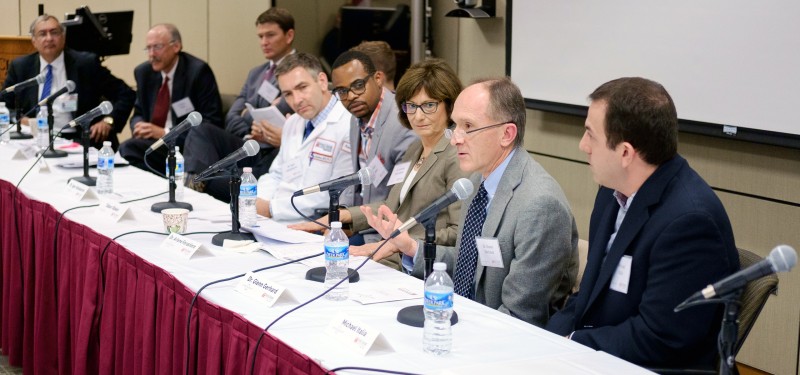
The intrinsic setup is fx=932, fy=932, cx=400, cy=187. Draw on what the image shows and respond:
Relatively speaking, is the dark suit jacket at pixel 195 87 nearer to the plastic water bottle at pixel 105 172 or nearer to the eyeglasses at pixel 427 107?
the plastic water bottle at pixel 105 172

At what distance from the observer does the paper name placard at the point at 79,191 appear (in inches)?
153

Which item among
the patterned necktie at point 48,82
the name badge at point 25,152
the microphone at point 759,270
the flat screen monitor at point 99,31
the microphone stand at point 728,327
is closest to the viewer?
the microphone at point 759,270

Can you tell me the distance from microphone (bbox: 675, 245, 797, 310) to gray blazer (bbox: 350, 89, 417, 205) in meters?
2.24

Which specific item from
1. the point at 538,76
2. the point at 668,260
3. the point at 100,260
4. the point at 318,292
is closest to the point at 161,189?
the point at 100,260

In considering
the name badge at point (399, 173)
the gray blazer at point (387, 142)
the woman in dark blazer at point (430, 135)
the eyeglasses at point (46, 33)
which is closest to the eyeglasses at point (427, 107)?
the woman in dark blazer at point (430, 135)

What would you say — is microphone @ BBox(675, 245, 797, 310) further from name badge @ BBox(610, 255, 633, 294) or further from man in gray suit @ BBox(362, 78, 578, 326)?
man in gray suit @ BBox(362, 78, 578, 326)

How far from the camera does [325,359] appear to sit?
81.8 inches

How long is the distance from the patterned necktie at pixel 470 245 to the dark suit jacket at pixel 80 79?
4442 millimetres

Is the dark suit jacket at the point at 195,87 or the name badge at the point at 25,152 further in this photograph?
the dark suit jacket at the point at 195,87

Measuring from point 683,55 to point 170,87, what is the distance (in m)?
3.69

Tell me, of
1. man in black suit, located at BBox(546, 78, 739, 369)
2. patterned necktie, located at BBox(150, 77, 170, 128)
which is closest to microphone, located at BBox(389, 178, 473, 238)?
man in black suit, located at BBox(546, 78, 739, 369)

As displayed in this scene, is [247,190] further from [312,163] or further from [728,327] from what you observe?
[728,327]

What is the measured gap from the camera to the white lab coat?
4.20 metres

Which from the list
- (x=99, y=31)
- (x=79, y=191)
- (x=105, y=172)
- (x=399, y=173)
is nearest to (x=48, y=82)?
(x=99, y=31)
